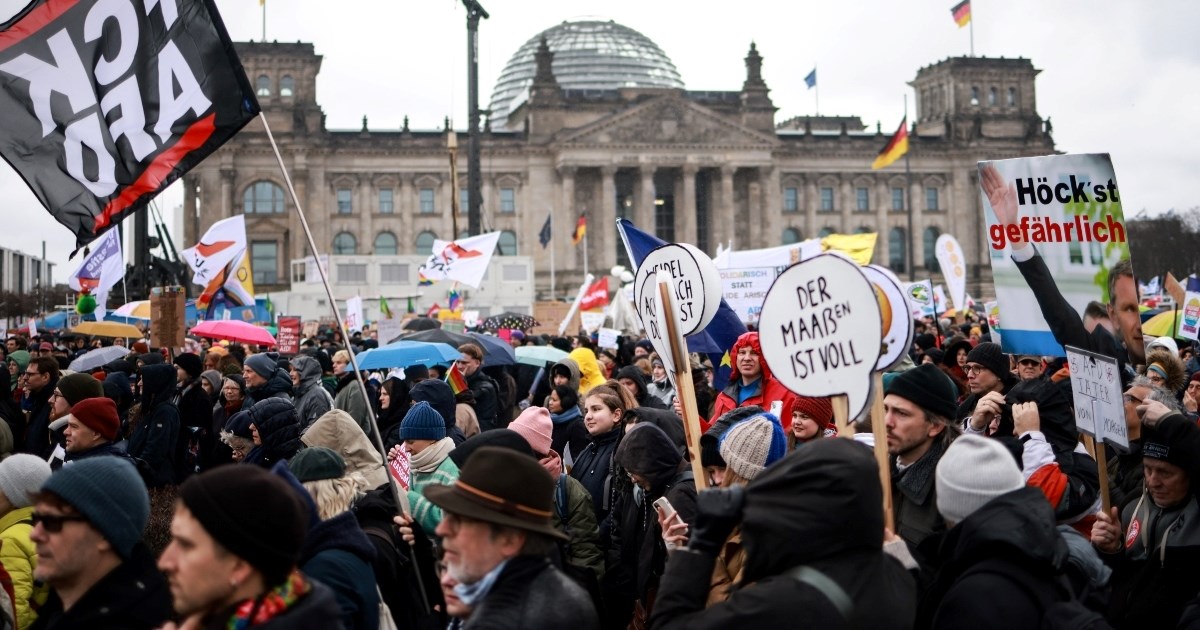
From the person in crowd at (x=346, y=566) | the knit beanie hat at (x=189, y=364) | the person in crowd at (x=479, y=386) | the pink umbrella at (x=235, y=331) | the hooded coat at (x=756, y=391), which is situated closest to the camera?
the person in crowd at (x=346, y=566)

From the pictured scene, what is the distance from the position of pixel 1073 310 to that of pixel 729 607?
11.1ft

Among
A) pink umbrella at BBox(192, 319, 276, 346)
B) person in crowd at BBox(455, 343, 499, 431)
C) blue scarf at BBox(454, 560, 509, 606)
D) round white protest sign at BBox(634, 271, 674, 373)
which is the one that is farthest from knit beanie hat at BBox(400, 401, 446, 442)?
pink umbrella at BBox(192, 319, 276, 346)

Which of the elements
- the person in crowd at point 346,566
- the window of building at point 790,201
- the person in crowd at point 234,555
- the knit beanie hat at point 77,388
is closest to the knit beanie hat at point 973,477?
the person in crowd at point 234,555

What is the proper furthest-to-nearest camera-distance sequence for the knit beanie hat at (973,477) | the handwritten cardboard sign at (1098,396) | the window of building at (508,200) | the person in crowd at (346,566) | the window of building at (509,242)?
the window of building at (509,242)
the window of building at (508,200)
the handwritten cardboard sign at (1098,396)
the person in crowd at (346,566)
the knit beanie hat at (973,477)

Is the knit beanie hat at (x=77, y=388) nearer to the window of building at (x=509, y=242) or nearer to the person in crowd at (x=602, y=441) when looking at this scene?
the person in crowd at (x=602, y=441)

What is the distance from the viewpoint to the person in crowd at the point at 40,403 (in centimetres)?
901

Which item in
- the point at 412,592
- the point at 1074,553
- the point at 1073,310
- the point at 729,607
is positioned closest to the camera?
the point at 729,607

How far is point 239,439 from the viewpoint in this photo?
6.43 m

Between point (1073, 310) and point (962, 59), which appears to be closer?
point (1073, 310)

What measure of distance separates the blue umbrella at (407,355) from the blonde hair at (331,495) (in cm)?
589

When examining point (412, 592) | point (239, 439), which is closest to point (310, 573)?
point (412, 592)

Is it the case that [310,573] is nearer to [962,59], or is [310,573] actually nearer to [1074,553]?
[1074,553]

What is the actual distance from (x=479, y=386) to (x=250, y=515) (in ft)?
24.7

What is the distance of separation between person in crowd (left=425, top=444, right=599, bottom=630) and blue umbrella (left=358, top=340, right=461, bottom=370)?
289 inches
